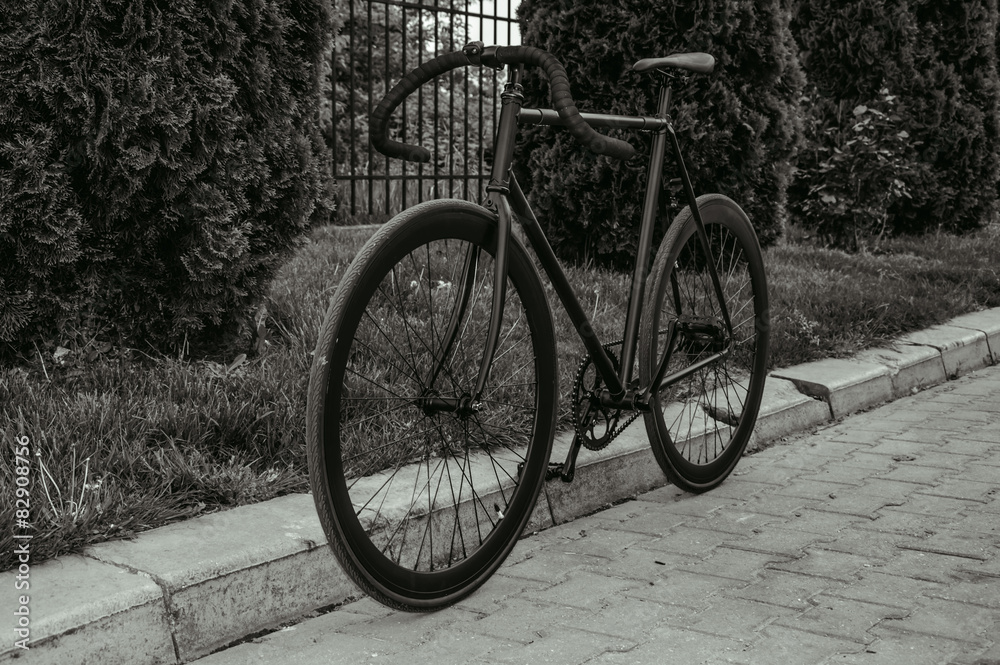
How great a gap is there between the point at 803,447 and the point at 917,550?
131 centimetres

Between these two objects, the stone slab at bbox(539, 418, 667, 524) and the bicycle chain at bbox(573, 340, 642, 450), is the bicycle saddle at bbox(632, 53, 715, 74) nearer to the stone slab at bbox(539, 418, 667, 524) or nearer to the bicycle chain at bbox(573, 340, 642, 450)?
the bicycle chain at bbox(573, 340, 642, 450)

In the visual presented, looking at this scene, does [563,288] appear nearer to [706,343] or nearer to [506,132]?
[506,132]

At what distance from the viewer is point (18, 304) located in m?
3.79

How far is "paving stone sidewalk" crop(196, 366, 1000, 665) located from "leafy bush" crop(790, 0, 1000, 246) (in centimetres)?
547

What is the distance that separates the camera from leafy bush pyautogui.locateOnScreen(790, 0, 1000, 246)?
9.53m

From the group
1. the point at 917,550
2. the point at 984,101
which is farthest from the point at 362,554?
the point at 984,101

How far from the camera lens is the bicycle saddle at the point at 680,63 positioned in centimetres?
354

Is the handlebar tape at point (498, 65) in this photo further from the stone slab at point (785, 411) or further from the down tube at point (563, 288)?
the stone slab at point (785, 411)

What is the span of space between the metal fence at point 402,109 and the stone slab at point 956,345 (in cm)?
332

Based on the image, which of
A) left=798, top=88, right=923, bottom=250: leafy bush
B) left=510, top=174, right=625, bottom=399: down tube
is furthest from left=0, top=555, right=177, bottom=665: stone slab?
left=798, top=88, right=923, bottom=250: leafy bush

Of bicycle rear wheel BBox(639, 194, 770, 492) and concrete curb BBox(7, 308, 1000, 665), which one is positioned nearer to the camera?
concrete curb BBox(7, 308, 1000, 665)

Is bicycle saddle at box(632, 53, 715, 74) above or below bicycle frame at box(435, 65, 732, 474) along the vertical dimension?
above

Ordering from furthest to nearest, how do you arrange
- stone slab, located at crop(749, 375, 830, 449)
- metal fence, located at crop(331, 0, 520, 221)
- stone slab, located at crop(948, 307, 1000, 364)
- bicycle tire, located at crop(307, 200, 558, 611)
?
metal fence, located at crop(331, 0, 520, 221)
stone slab, located at crop(948, 307, 1000, 364)
stone slab, located at crop(749, 375, 830, 449)
bicycle tire, located at crop(307, 200, 558, 611)

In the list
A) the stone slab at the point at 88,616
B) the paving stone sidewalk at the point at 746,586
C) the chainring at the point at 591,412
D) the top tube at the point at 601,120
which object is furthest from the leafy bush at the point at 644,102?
the stone slab at the point at 88,616
